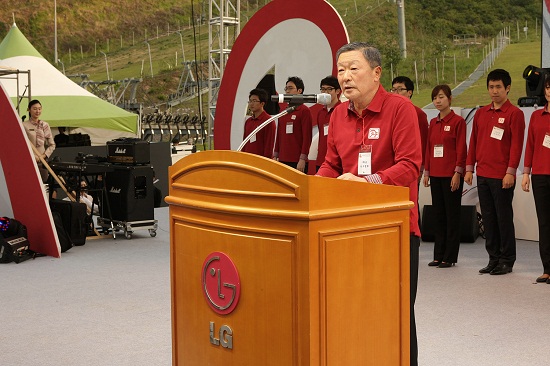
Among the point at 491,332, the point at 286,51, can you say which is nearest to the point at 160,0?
the point at 286,51

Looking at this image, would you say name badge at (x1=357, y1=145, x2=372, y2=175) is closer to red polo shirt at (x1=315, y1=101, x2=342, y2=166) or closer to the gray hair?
the gray hair

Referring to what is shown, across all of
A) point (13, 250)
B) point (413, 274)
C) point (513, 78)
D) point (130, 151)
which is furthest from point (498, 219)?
point (513, 78)

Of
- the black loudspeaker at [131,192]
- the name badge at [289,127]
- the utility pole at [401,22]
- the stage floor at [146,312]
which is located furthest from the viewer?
the utility pole at [401,22]

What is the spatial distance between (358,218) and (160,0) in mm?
48418

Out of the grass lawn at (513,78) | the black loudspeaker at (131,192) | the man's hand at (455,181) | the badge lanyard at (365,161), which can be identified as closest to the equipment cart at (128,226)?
the black loudspeaker at (131,192)

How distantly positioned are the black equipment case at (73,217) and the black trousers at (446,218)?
342 cm

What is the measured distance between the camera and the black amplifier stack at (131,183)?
7984 millimetres

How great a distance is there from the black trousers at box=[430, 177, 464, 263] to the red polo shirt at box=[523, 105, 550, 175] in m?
0.78

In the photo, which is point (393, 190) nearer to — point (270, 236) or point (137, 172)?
point (270, 236)

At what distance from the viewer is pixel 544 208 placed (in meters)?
5.53

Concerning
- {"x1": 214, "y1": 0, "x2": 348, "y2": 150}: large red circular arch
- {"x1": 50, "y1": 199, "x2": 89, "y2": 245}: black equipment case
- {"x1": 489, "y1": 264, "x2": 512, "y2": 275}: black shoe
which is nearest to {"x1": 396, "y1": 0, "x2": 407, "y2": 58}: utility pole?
{"x1": 214, "y1": 0, "x2": 348, "y2": 150}: large red circular arch

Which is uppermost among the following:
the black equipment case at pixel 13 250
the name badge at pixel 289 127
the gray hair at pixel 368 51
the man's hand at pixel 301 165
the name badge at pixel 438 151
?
the gray hair at pixel 368 51

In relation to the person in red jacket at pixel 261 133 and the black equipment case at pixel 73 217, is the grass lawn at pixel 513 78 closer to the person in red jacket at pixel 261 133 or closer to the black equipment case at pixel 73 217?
the person in red jacket at pixel 261 133

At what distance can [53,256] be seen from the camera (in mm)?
7078
